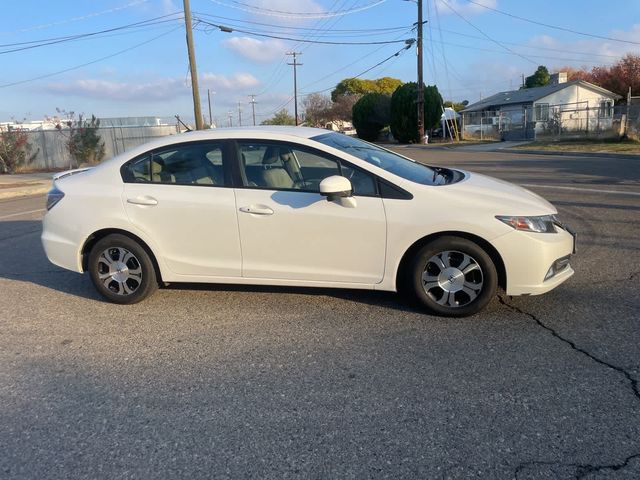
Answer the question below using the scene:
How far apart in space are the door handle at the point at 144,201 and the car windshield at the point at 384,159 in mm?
1553

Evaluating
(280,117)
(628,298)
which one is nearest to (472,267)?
(628,298)

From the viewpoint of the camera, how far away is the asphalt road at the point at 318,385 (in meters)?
2.85

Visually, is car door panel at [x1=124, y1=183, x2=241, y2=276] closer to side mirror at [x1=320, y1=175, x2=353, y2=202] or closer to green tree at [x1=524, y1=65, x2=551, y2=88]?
side mirror at [x1=320, y1=175, x2=353, y2=202]

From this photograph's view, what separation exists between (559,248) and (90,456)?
367cm

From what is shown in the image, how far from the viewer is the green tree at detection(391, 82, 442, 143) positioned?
43250 mm

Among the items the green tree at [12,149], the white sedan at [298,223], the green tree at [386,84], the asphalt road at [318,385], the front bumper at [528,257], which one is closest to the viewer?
the asphalt road at [318,385]

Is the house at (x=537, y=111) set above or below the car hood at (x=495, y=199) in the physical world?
above

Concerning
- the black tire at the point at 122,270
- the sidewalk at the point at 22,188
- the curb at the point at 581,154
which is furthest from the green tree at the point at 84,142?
the black tire at the point at 122,270

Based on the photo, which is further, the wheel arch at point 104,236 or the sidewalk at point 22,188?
the sidewalk at point 22,188

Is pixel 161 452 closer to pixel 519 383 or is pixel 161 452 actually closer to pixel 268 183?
pixel 519 383

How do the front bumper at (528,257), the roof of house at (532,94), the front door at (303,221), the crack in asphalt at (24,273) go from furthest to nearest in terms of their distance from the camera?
the roof of house at (532,94) → the crack in asphalt at (24,273) → the front door at (303,221) → the front bumper at (528,257)

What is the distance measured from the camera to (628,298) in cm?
491

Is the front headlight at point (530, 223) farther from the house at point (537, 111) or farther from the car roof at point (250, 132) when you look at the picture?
the house at point (537, 111)

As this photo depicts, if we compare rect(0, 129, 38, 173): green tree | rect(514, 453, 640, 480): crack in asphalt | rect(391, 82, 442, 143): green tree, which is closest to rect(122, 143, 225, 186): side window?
rect(514, 453, 640, 480): crack in asphalt
